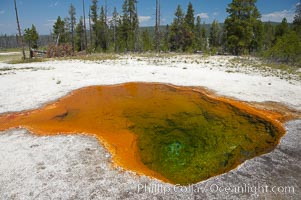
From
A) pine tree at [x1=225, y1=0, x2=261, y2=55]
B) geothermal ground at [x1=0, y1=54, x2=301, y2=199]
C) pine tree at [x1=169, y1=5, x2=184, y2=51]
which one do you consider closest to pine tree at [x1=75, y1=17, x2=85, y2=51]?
pine tree at [x1=169, y1=5, x2=184, y2=51]

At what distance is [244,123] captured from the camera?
855 cm

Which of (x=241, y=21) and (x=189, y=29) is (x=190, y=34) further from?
(x=241, y=21)

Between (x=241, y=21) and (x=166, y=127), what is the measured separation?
107ft

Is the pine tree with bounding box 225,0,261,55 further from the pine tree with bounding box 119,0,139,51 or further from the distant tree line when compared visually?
the pine tree with bounding box 119,0,139,51

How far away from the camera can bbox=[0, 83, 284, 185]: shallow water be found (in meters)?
5.96

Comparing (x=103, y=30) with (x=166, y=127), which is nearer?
(x=166, y=127)

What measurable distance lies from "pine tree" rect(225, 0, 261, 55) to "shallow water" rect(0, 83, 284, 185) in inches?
1091

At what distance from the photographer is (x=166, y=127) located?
8.30m

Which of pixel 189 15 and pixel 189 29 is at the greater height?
pixel 189 15

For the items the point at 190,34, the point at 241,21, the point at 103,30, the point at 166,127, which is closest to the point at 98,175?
the point at 166,127

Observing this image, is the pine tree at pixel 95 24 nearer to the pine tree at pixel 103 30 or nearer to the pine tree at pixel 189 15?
the pine tree at pixel 103 30

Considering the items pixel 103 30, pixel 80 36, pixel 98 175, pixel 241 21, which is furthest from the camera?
pixel 80 36

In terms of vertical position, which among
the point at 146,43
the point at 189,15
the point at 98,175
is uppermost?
the point at 189,15

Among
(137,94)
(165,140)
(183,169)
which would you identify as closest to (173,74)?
(137,94)
